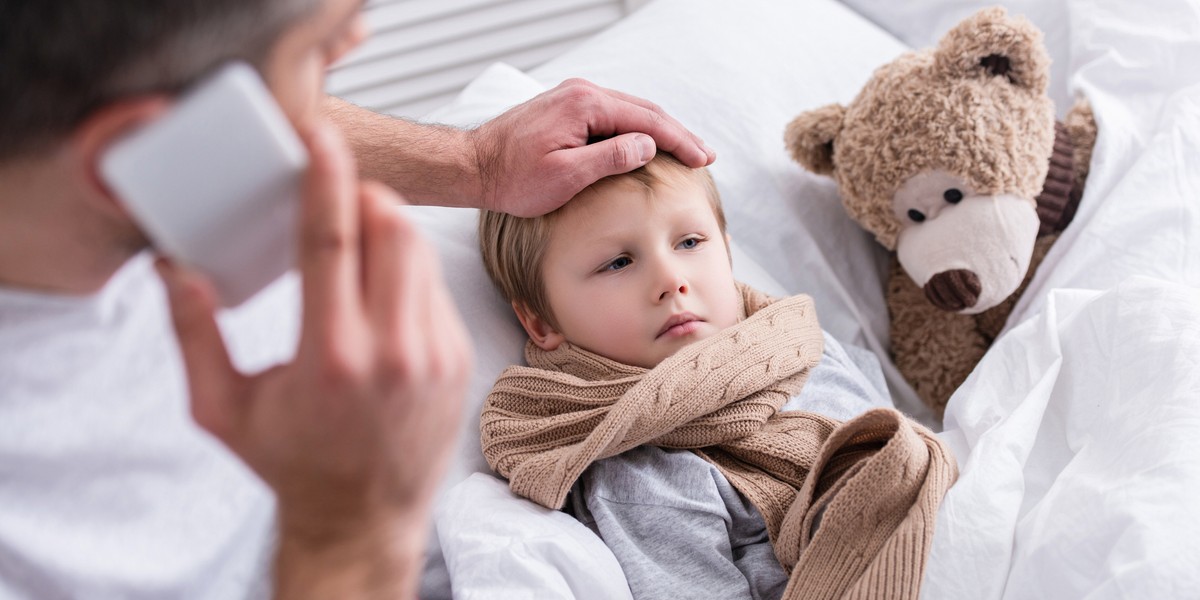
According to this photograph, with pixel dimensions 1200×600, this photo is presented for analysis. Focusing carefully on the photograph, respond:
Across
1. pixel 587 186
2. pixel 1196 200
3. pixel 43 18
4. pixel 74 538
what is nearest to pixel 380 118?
pixel 587 186

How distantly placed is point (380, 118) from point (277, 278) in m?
0.73

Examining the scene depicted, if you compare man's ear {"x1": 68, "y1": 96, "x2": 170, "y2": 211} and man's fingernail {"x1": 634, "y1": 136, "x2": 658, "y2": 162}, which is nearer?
man's ear {"x1": 68, "y1": 96, "x2": 170, "y2": 211}

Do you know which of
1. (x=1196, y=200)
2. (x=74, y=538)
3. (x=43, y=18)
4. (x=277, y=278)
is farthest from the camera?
(x=1196, y=200)

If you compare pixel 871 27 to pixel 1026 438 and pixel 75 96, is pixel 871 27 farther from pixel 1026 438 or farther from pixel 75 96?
pixel 75 96

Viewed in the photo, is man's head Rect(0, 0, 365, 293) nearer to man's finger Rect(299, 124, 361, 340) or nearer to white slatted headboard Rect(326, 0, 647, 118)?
man's finger Rect(299, 124, 361, 340)

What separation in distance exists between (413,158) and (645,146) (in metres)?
0.29

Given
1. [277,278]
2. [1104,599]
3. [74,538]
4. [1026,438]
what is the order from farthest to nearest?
1. [1026,438]
2. [1104,599]
3. [74,538]
4. [277,278]

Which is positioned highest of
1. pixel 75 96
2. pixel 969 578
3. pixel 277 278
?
pixel 75 96

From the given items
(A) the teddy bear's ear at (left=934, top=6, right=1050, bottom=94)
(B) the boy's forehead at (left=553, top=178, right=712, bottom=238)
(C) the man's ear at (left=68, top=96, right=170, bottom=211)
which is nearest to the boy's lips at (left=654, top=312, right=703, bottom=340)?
(B) the boy's forehead at (left=553, top=178, right=712, bottom=238)

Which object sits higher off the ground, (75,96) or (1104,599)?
(75,96)

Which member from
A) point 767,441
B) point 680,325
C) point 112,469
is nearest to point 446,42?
point 680,325

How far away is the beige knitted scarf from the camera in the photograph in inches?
39.0

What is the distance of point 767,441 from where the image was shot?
1.14 meters

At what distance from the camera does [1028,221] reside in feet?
4.37
